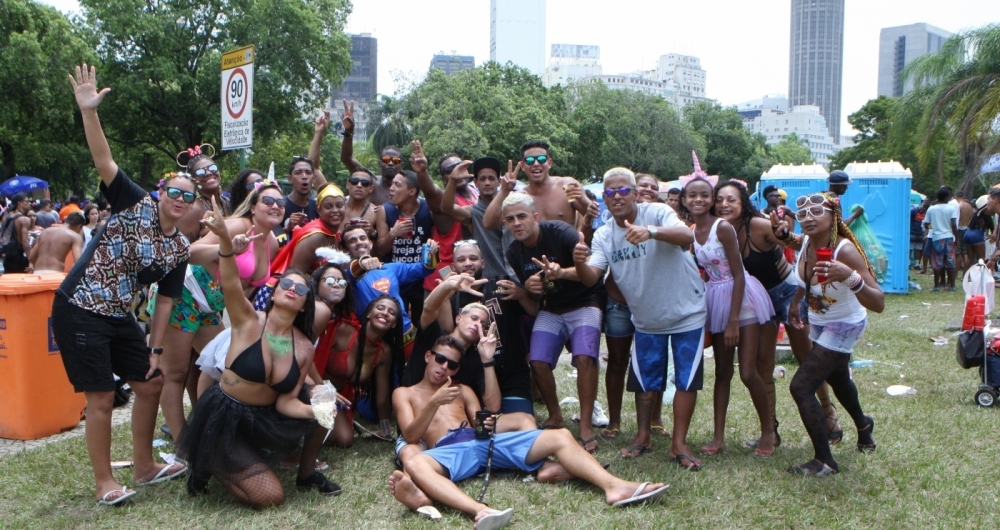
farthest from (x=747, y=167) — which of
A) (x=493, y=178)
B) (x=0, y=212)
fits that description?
(x=493, y=178)

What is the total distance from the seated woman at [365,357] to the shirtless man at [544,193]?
99 centimetres

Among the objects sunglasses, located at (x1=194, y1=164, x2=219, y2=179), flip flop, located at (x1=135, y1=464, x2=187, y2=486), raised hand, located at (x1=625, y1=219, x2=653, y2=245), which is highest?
sunglasses, located at (x1=194, y1=164, x2=219, y2=179)

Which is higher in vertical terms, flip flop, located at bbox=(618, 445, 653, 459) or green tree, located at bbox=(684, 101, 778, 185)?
green tree, located at bbox=(684, 101, 778, 185)

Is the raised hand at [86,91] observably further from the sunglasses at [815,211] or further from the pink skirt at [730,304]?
the sunglasses at [815,211]

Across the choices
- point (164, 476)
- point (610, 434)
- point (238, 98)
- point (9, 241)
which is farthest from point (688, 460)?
point (9, 241)

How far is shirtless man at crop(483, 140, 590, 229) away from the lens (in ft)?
19.0

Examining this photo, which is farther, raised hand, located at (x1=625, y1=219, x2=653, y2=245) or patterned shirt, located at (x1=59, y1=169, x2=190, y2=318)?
raised hand, located at (x1=625, y1=219, x2=653, y2=245)

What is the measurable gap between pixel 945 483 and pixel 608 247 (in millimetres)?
2411

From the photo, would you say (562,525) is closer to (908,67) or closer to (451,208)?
(451,208)

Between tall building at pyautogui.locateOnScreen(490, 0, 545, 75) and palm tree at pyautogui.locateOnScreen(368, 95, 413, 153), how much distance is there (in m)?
97.3

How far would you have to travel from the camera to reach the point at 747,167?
68062mm

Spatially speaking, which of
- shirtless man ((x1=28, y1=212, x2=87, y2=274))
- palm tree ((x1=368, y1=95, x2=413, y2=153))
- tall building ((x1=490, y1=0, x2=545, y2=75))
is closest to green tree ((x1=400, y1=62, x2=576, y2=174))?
palm tree ((x1=368, y1=95, x2=413, y2=153))

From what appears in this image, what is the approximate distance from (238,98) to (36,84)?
21.0 metres

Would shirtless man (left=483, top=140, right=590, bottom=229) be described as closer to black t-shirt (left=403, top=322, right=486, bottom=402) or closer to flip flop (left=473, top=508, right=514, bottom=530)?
black t-shirt (left=403, top=322, right=486, bottom=402)
